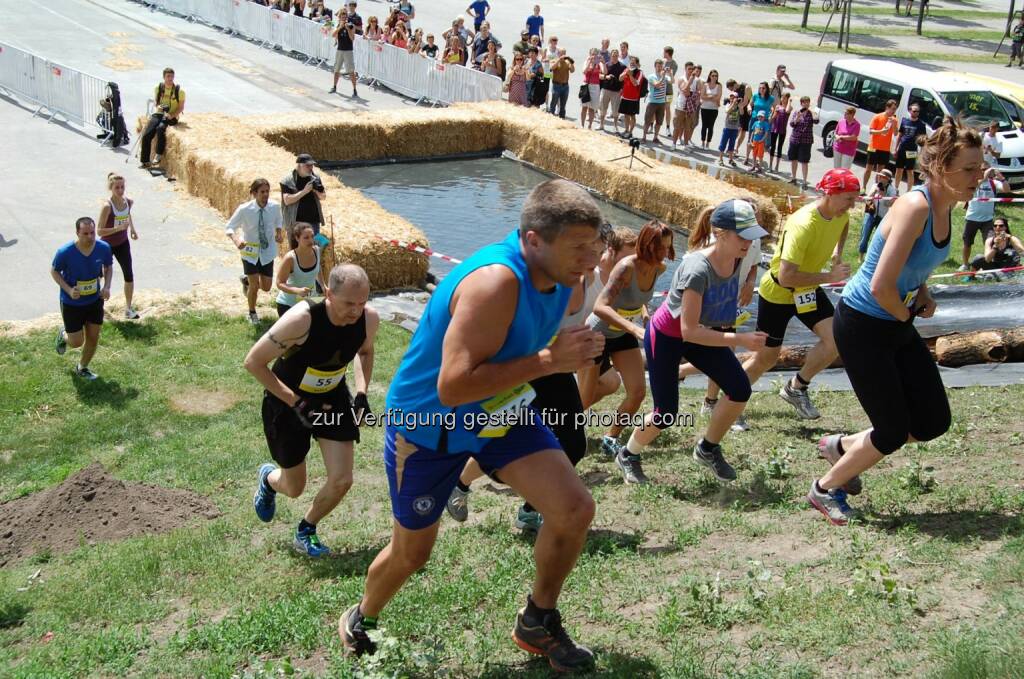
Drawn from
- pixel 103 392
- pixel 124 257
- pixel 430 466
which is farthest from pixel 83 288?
pixel 430 466

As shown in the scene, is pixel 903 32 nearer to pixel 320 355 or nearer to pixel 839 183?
pixel 839 183

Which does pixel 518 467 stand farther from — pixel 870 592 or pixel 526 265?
pixel 870 592

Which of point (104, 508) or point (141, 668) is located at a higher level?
point (141, 668)

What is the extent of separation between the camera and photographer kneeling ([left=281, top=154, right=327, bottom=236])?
12.4 m

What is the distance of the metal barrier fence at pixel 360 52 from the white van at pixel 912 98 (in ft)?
25.3

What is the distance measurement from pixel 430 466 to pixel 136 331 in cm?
820

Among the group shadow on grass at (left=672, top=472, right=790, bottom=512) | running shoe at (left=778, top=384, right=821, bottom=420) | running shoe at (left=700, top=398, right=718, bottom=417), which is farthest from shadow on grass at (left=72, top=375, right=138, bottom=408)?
running shoe at (left=778, top=384, right=821, bottom=420)

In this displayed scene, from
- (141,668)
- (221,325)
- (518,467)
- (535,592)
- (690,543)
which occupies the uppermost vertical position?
(518,467)

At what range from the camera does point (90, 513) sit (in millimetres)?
6961

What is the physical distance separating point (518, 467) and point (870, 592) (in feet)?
5.84

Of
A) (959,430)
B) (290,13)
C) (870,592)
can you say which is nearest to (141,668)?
(870,592)

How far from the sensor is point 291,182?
12508mm

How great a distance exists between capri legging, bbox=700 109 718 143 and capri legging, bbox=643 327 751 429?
17.0 m

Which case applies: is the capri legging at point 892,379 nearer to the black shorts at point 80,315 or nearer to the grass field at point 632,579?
the grass field at point 632,579
